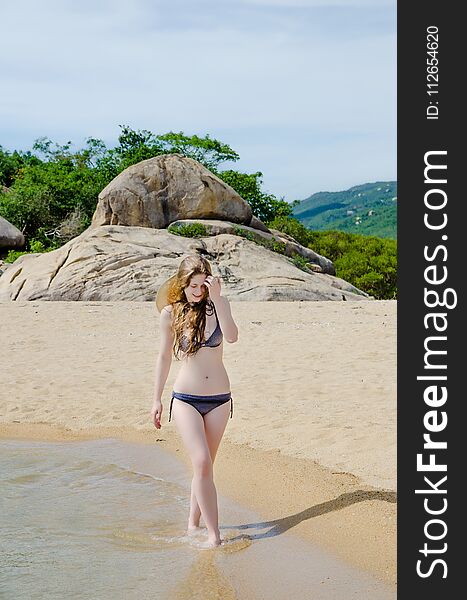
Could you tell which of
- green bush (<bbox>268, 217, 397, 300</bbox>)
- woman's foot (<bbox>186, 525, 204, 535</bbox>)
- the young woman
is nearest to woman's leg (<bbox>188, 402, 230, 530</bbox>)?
the young woman

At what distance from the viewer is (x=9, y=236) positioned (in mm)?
27562

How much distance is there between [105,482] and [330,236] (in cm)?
3496

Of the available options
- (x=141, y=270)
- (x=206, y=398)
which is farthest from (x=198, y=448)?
(x=141, y=270)

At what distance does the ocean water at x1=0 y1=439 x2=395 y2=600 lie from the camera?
5.00m

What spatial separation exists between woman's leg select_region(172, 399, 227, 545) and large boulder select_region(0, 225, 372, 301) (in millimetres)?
13858

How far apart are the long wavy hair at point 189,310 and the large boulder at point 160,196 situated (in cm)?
1840

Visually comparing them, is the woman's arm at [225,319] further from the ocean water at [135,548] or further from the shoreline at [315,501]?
the shoreline at [315,501]

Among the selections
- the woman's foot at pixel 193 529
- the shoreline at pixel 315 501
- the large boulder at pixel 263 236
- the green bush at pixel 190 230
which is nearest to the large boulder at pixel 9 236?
Answer: the large boulder at pixel 263 236

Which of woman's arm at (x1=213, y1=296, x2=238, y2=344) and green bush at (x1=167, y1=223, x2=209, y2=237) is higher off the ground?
green bush at (x1=167, y1=223, x2=209, y2=237)

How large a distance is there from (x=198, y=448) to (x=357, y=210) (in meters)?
83.2

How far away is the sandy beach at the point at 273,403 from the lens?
20.6 ft

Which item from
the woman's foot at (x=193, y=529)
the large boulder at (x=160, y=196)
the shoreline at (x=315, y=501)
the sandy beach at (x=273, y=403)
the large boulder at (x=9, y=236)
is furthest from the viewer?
the large boulder at (x=9, y=236)

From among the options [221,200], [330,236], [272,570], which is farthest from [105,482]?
[330,236]

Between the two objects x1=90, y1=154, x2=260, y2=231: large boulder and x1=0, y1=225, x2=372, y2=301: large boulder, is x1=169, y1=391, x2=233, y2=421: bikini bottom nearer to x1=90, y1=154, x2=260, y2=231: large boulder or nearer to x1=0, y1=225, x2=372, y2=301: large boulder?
x1=0, y1=225, x2=372, y2=301: large boulder
